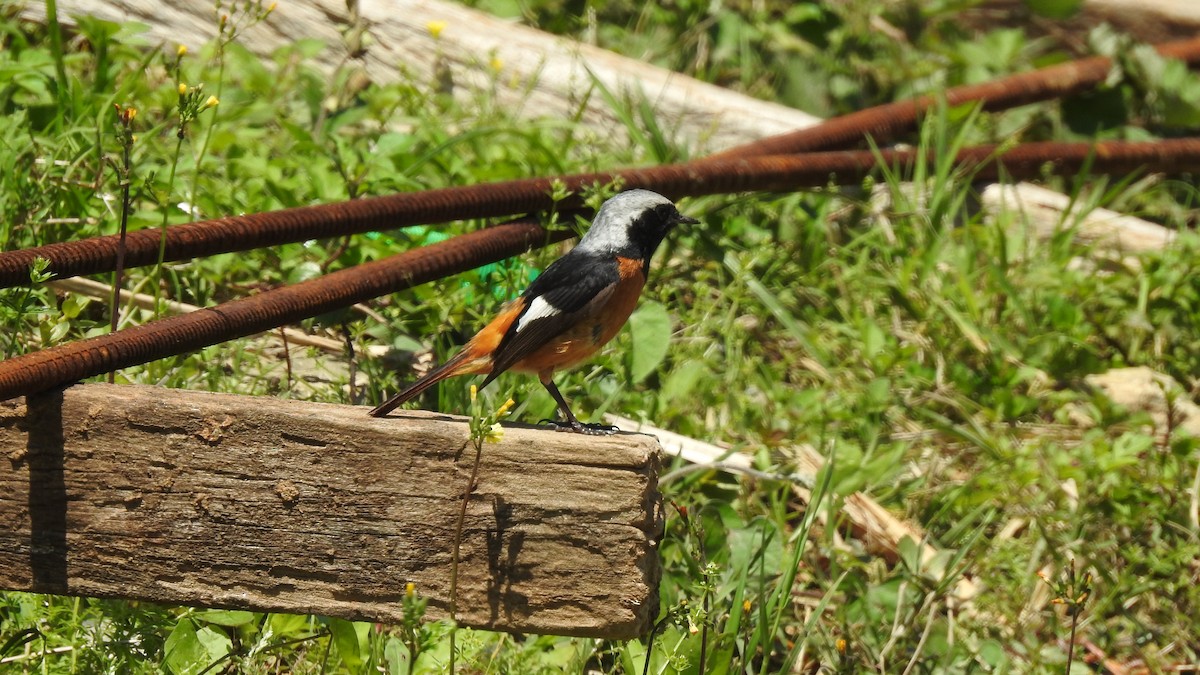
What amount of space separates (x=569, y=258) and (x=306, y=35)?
9.51ft

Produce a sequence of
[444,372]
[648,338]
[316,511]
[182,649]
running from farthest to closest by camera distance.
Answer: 1. [648,338]
2. [444,372]
3. [182,649]
4. [316,511]

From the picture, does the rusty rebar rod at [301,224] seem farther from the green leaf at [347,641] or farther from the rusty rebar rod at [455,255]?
the green leaf at [347,641]

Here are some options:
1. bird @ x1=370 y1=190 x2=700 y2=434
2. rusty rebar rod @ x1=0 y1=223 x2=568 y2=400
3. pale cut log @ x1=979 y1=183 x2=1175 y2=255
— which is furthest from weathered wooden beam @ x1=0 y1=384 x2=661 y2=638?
pale cut log @ x1=979 y1=183 x2=1175 y2=255

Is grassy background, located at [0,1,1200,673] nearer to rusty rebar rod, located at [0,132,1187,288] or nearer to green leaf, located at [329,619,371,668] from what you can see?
green leaf, located at [329,619,371,668]

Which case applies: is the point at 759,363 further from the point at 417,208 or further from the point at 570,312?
the point at 417,208

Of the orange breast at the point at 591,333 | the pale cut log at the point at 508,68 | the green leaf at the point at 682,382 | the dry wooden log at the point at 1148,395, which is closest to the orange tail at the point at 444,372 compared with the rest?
the orange breast at the point at 591,333

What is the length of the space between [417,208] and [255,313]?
2.89 feet

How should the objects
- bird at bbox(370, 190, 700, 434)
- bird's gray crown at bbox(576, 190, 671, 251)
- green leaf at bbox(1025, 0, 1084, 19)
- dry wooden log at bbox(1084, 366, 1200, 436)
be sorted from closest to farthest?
bird at bbox(370, 190, 700, 434) → bird's gray crown at bbox(576, 190, 671, 251) → dry wooden log at bbox(1084, 366, 1200, 436) → green leaf at bbox(1025, 0, 1084, 19)

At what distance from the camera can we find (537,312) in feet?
11.5

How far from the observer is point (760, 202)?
17.6 feet

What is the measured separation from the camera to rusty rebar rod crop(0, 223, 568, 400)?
2.66 m

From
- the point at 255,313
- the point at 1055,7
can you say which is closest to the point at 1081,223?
the point at 1055,7

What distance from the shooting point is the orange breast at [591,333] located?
359 centimetres

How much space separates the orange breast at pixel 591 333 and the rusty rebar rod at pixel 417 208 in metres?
0.60
